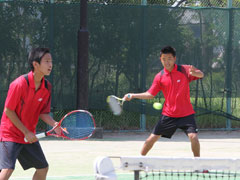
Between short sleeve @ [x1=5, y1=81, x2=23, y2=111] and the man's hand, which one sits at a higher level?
short sleeve @ [x1=5, y1=81, x2=23, y2=111]

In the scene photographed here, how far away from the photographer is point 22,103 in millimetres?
4586

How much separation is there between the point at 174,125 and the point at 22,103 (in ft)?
8.31

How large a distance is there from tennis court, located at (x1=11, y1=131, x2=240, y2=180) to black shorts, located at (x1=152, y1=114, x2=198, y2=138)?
24.0 inches

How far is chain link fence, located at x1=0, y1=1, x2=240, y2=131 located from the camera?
1045 centimetres

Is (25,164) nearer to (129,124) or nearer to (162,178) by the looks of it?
(162,178)

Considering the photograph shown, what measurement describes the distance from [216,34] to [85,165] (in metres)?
5.22

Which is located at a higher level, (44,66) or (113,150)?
(44,66)

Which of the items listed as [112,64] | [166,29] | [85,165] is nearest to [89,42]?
[112,64]

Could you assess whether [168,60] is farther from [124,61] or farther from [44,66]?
[124,61]

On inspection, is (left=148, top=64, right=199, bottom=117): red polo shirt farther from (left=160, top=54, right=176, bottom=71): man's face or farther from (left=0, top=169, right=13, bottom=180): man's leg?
(left=0, top=169, right=13, bottom=180): man's leg

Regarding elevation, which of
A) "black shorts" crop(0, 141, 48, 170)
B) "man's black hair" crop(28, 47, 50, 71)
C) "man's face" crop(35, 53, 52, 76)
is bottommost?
"black shorts" crop(0, 141, 48, 170)

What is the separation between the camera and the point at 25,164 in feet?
15.7

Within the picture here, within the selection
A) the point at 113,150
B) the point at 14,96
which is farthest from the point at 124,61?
the point at 14,96

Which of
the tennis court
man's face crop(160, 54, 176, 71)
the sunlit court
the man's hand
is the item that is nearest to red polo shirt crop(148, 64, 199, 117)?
man's face crop(160, 54, 176, 71)
